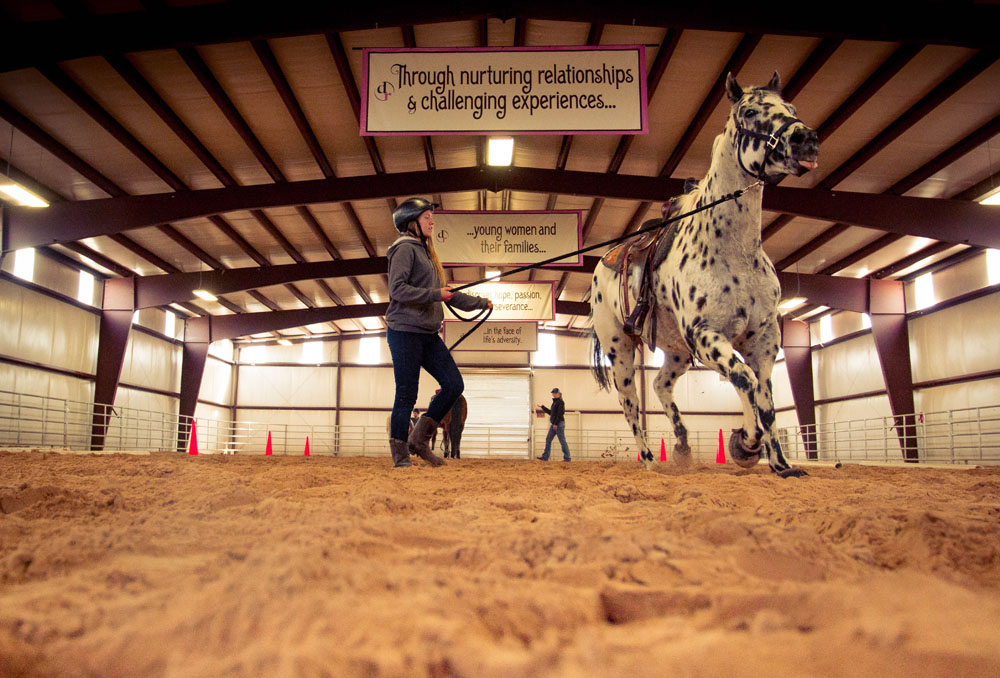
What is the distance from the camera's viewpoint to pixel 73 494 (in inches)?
84.4

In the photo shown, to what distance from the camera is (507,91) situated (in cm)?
524

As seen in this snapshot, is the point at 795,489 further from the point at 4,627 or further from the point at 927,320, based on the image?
the point at 927,320

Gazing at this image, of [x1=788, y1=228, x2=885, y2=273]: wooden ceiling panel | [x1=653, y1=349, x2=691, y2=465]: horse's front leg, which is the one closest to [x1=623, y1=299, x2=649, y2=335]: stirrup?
[x1=653, y1=349, x2=691, y2=465]: horse's front leg

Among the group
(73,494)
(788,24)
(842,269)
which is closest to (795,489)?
(73,494)

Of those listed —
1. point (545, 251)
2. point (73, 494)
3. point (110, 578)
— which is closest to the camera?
point (110, 578)

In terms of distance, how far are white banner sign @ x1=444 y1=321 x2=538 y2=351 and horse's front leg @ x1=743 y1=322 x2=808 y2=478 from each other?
10268 mm

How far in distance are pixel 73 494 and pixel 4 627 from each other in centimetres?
151

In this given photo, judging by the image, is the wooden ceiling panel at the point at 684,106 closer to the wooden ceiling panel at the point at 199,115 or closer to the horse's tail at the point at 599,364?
the horse's tail at the point at 599,364

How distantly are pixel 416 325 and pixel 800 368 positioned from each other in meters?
17.8

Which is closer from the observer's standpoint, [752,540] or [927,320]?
[752,540]

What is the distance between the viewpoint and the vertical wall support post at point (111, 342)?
1475 cm

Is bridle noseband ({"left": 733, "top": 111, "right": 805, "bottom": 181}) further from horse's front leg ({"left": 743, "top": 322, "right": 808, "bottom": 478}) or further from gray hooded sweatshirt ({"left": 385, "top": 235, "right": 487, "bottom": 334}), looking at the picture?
gray hooded sweatshirt ({"left": 385, "top": 235, "right": 487, "bottom": 334})

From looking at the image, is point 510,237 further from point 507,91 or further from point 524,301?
point 507,91

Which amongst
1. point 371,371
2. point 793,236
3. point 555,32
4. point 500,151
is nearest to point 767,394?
point 555,32
